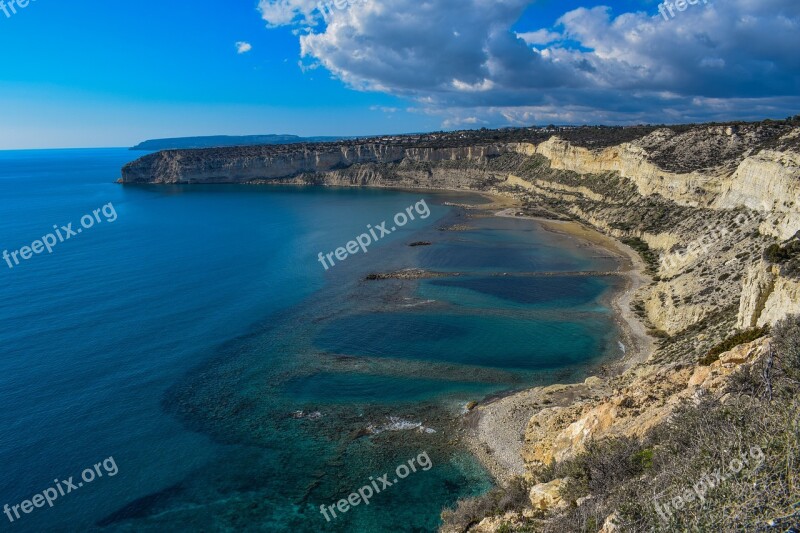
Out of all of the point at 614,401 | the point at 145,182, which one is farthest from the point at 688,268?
the point at 145,182

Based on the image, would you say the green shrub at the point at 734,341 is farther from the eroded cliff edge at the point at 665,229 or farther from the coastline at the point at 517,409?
the coastline at the point at 517,409

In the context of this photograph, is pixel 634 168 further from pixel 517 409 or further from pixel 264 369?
pixel 264 369

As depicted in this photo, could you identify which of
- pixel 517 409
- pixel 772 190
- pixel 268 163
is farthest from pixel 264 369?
pixel 268 163

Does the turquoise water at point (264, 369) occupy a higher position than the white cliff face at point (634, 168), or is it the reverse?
the white cliff face at point (634, 168)

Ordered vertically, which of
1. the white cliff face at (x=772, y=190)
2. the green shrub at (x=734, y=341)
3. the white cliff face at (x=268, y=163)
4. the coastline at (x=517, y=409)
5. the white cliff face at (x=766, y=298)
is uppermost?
the white cliff face at (x=268, y=163)

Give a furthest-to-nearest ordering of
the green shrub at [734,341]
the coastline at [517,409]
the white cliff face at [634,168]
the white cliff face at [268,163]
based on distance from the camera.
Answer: the white cliff face at [268,163] < the white cliff face at [634,168] < the coastline at [517,409] < the green shrub at [734,341]

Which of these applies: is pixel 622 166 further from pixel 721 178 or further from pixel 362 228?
pixel 362 228

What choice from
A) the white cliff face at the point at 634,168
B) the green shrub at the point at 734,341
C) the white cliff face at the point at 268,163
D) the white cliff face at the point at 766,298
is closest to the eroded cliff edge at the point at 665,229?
the white cliff face at the point at 766,298

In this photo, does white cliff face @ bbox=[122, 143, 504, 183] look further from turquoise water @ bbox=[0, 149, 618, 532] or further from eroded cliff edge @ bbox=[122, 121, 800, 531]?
turquoise water @ bbox=[0, 149, 618, 532]
